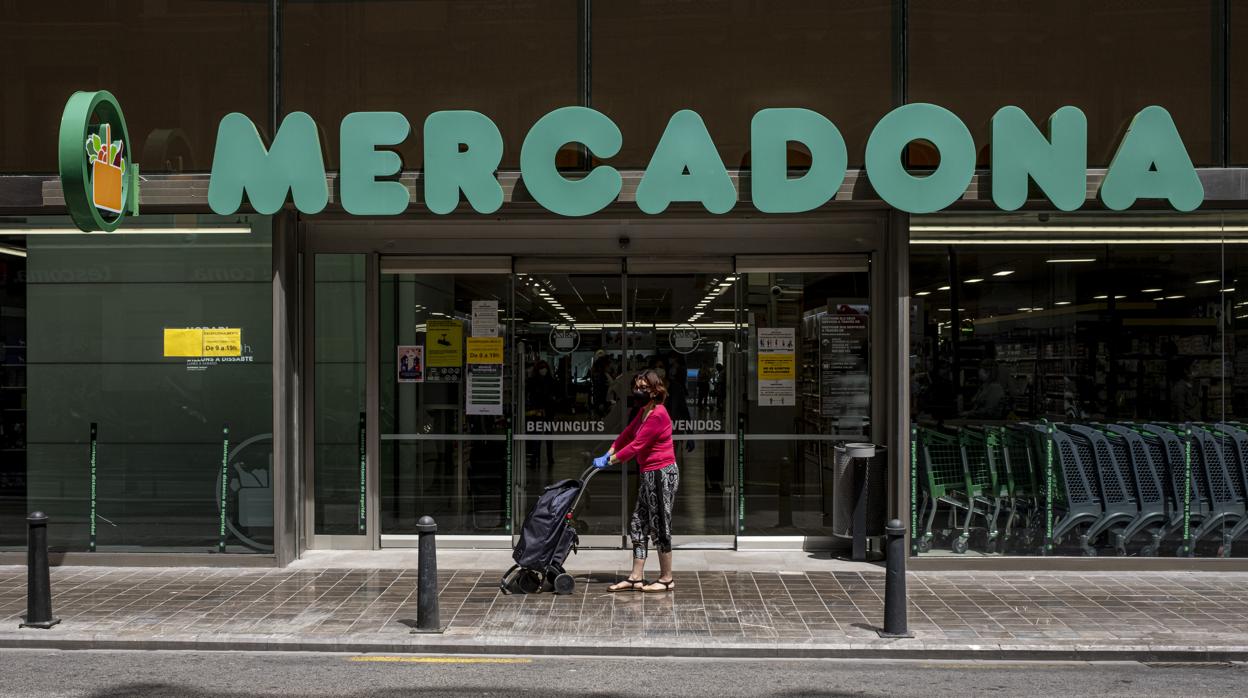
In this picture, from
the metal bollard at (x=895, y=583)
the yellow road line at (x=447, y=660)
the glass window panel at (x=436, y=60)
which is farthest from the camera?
the glass window panel at (x=436, y=60)

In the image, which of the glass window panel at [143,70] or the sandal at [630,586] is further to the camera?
the glass window panel at [143,70]

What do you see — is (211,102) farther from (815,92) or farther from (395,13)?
(815,92)

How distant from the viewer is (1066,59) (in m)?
10.1

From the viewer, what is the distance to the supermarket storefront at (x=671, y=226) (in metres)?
9.66

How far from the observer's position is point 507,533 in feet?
36.6

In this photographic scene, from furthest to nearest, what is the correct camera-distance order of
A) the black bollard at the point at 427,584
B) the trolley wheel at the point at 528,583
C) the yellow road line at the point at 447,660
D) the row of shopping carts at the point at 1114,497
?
the row of shopping carts at the point at 1114,497 → the trolley wheel at the point at 528,583 → the black bollard at the point at 427,584 → the yellow road line at the point at 447,660

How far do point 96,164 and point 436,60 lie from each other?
126 inches

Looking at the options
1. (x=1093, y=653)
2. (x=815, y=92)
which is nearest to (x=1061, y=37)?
(x=815, y=92)

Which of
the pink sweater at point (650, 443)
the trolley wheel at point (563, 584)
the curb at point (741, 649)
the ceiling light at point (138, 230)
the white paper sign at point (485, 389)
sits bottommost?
the curb at point (741, 649)

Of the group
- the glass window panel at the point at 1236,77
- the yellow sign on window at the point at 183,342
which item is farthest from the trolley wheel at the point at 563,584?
the glass window panel at the point at 1236,77

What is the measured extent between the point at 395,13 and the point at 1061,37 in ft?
21.0

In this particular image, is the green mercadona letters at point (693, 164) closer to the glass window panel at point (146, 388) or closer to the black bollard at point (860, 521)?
the glass window panel at point (146, 388)

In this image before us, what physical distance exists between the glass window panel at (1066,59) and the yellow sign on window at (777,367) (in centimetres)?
243

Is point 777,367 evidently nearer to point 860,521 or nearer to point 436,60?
point 860,521
